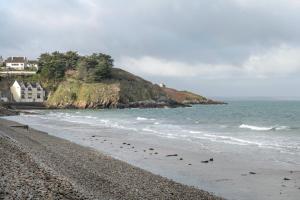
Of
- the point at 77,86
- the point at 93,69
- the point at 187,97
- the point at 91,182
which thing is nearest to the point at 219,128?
the point at 91,182

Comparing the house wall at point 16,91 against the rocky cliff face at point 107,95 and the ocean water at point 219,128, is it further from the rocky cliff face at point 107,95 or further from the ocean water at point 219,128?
the ocean water at point 219,128

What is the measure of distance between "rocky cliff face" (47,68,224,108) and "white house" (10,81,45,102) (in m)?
4.81

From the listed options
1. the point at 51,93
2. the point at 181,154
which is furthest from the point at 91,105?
the point at 181,154

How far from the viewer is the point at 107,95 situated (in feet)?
426

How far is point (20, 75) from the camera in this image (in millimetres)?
146375

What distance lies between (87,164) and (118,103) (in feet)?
361

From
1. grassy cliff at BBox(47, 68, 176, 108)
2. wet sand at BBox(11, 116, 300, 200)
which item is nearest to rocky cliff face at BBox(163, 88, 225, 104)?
grassy cliff at BBox(47, 68, 176, 108)

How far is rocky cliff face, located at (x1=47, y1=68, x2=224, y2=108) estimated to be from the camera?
12812 cm

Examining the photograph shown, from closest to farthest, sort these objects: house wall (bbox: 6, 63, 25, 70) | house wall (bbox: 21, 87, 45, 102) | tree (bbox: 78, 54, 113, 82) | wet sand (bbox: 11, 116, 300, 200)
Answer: wet sand (bbox: 11, 116, 300, 200) → house wall (bbox: 21, 87, 45, 102) → tree (bbox: 78, 54, 113, 82) → house wall (bbox: 6, 63, 25, 70)

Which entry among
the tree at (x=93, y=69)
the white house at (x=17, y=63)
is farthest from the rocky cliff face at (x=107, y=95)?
the white house at (x=17, y=63)

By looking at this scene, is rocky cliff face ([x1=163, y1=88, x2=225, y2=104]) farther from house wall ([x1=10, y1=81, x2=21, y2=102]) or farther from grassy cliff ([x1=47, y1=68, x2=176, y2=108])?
house wall ([x1=10, y1=81, x2=21, y2=102])

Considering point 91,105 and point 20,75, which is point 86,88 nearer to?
point 91,105

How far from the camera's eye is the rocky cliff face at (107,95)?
420 feet

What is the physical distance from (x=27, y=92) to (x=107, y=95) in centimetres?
2499
